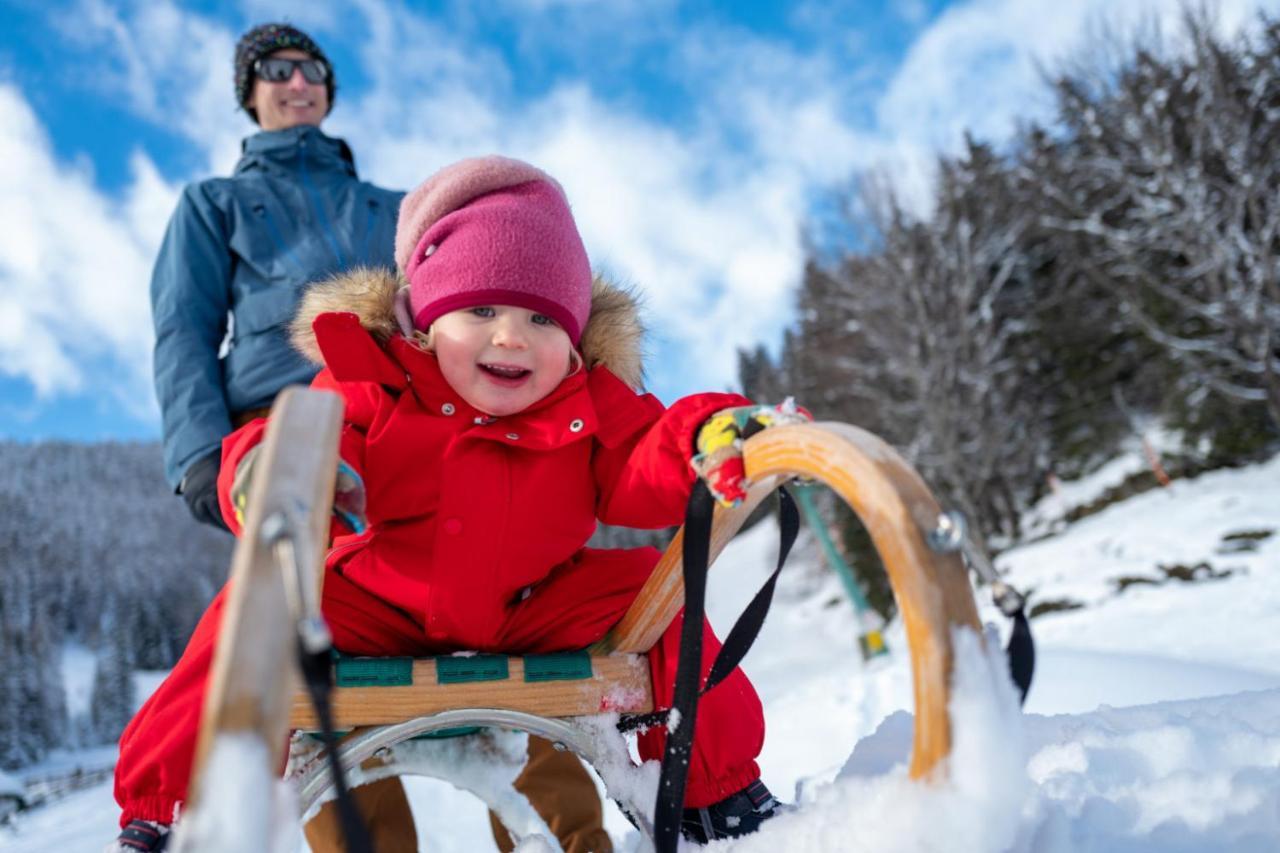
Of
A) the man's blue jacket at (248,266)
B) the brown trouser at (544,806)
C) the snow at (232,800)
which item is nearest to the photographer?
the snow at (232,800)

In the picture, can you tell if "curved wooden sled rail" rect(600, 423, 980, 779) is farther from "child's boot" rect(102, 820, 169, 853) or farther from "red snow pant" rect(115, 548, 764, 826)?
"child's boot" rect(102, 820, 169, 853)

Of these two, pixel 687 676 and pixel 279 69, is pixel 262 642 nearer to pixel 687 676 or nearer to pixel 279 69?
pixel 687 676

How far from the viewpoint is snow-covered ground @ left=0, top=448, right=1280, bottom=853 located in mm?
733

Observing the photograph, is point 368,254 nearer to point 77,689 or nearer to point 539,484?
point 539,484

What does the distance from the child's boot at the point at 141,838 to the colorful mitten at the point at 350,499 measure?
1.89 feet

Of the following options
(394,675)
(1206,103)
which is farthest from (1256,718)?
(1206,103)

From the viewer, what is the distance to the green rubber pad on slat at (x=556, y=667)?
1.38 m

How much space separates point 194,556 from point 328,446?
7313 centimetres

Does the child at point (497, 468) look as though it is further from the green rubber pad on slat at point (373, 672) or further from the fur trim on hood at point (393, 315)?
the green rubber pad on slat at point (373, 672)

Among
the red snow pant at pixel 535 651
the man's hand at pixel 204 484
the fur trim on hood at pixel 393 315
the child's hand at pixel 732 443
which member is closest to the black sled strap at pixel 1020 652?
the child's hand at pixel 732 443

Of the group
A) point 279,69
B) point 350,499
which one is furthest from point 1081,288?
point 350,499

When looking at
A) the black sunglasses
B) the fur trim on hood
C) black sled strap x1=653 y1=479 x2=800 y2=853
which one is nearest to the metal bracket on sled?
black sled strap x1=653 y1=479 x2=800 y2=853

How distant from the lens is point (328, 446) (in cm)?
72

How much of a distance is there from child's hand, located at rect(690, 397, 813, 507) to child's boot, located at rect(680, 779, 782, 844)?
0.54 m
